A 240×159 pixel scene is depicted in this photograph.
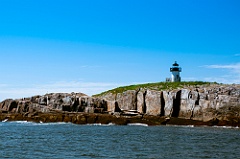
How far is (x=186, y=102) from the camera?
68750mm

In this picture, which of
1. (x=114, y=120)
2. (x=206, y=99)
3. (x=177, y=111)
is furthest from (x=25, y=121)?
(x=206, y=99)

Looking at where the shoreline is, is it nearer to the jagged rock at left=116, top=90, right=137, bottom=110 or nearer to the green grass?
the jagged rock at left=116, top=90, right=137, bottom=110

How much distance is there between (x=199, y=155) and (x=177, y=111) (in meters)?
39.9

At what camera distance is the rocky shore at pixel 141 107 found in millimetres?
65562

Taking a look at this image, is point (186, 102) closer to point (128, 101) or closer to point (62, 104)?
point (128, 101)

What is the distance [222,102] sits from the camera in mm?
65188

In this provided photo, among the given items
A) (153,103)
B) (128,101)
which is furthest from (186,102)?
(128,101)

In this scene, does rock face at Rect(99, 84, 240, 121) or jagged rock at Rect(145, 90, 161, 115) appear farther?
jagged rock at Rect(145, 90, 161, 115)

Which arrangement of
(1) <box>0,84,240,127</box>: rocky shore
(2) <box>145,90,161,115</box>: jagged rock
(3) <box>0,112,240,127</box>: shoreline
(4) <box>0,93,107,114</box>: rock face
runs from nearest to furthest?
(1) <box>0,84,240,127</box>: rocky shore, (3) <box>0,112,240,127</box>: shoreline, (2) <box>145,90,161,115</box>: jagged rock, (4) <box>0,93,107,114</box>: rock face

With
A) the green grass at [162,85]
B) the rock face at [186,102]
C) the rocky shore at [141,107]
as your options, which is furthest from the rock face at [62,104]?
the green grass at [162,85]

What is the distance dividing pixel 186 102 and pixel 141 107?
9164 millimetres

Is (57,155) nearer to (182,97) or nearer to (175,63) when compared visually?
(182,97)

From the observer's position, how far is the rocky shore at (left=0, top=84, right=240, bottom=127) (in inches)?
2581

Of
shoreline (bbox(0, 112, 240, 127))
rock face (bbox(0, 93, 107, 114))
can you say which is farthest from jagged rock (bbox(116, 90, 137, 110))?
shoreline (bbox(0, 112, 240, 127))
